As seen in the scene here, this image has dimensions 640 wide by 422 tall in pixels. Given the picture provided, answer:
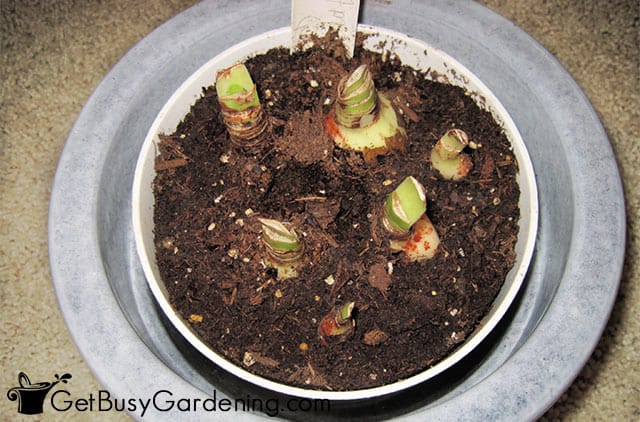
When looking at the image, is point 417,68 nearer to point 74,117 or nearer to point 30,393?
point 74,117

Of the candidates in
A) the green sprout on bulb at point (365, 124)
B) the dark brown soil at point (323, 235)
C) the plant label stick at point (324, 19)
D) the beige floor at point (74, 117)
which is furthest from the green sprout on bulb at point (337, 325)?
the beige floor at point (74, 117)

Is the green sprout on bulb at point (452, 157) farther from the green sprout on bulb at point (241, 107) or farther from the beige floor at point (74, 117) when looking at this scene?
the beige floor at point (74, 117)

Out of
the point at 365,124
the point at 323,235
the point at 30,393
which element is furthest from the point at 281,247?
the point at 30,393

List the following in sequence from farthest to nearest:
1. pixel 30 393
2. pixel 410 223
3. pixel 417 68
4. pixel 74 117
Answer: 1. pixel 74 117
2. pixel 30 393
3. pixel 417 68
4. pixel 410 223

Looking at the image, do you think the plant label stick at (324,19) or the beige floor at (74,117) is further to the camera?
the beige floor at (74,117)

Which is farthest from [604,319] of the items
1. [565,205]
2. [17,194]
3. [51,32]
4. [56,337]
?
[51,32]

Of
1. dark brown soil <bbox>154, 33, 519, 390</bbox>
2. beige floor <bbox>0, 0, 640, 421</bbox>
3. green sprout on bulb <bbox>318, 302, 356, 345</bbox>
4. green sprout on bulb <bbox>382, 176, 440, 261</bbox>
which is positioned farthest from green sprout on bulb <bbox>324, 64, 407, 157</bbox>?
beige floor <bbox>0, 0, 640, 421</bbox>
